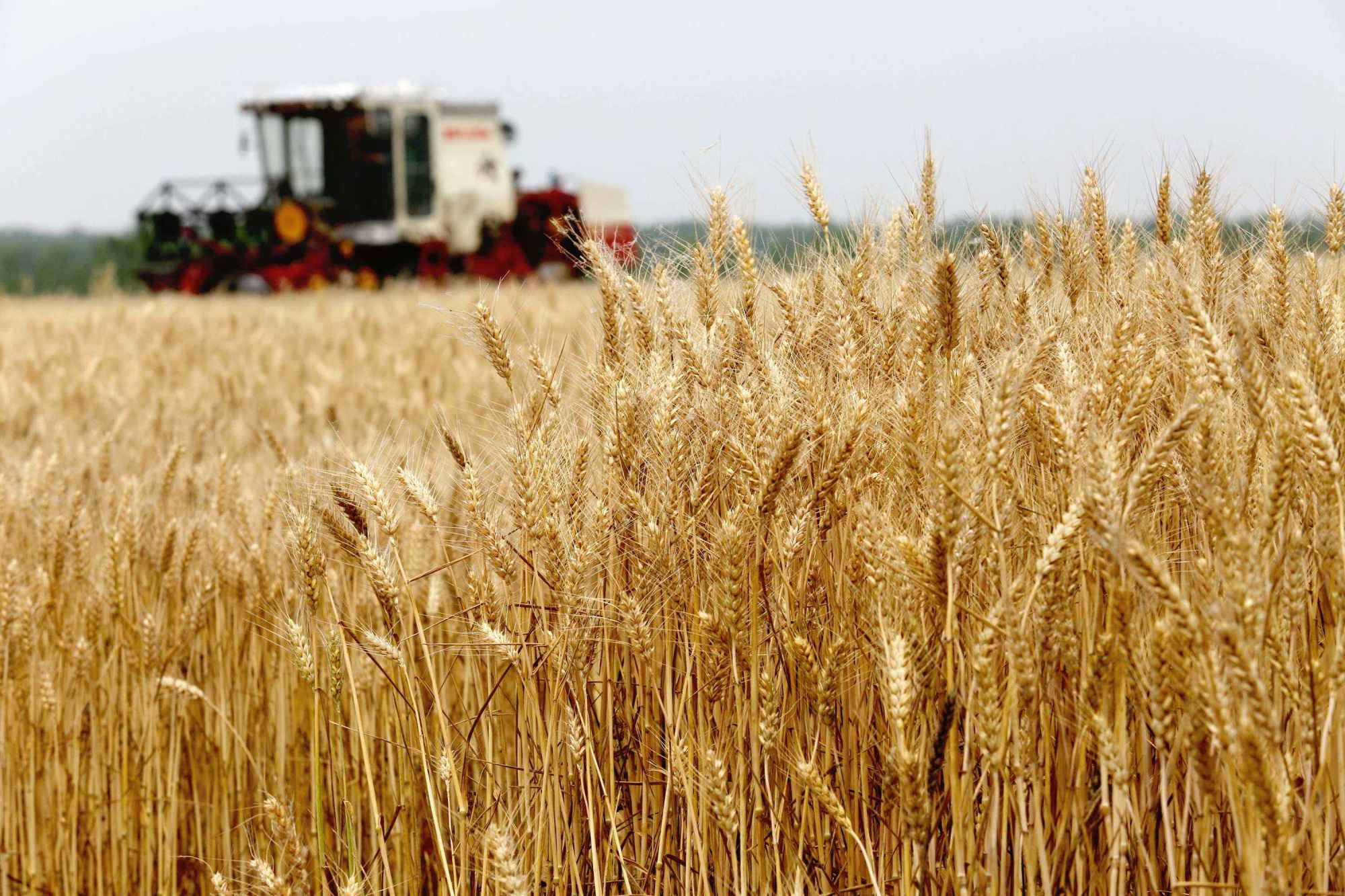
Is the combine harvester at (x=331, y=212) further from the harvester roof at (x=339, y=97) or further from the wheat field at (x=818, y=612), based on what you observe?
the wheat field at (x=818, y=612)

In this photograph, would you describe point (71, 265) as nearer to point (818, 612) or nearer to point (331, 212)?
point (331, 212)

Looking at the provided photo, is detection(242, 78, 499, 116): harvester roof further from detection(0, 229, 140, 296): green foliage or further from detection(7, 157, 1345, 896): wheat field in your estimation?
detection(7, 157, 1345, 896): wheat field

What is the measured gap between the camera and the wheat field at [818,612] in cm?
115

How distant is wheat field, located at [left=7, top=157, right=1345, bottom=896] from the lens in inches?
45.4

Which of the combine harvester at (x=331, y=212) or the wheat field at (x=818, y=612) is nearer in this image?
the wheat field at (x=818, y=612)

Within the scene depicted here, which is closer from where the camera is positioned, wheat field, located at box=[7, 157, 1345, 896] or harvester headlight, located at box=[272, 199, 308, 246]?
wheat field, located at box=[7, 157, 1345, 896]

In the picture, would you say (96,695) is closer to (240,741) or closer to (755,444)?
(240,741)

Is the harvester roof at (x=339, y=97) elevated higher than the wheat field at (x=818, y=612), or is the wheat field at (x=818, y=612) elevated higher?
the harvester roof at (x=339, y=97)

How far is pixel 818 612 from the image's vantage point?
154 cm

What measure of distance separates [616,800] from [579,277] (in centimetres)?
1822

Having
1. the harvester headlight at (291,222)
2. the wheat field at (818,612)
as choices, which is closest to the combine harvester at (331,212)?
the harvester headlight at (291,222)

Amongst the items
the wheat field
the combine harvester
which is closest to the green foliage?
the combine harvester

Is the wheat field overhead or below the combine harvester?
below

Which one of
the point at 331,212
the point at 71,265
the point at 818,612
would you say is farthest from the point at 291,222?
the point at 71,265
